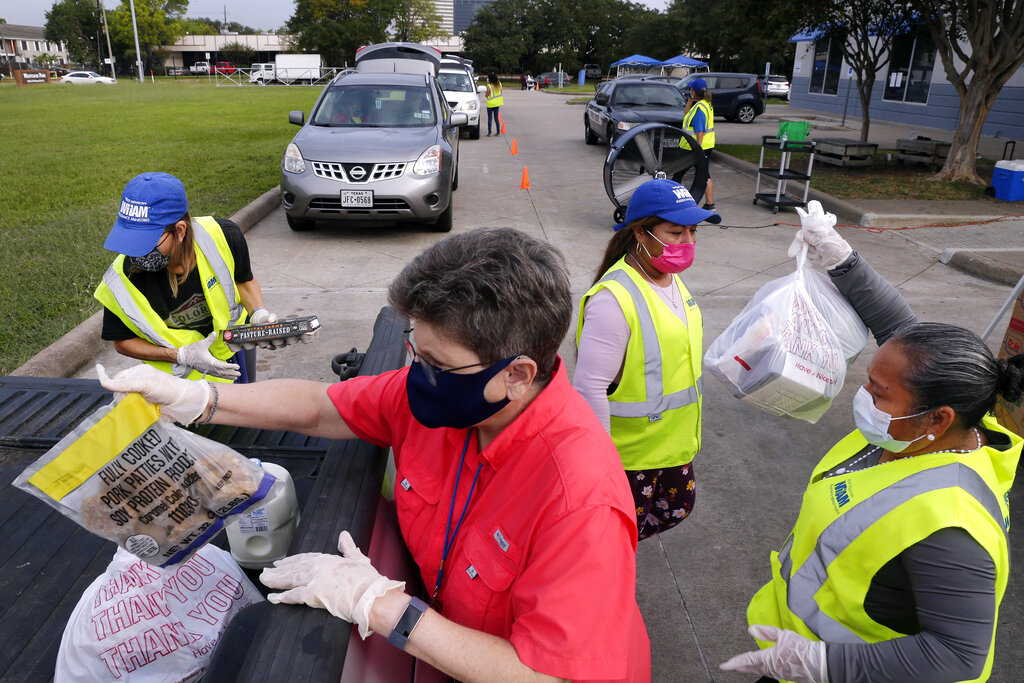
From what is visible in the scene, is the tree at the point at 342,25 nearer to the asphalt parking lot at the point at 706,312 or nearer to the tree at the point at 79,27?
the tree at the point at 79,27

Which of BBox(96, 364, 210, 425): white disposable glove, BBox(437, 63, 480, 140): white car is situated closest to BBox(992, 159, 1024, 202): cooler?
BBox(437, 63, 480, 140): white car

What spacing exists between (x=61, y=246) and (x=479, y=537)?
25.3ft

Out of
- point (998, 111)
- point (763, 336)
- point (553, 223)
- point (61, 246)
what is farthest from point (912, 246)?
point (998, 111)

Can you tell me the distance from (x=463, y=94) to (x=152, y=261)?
1695cm

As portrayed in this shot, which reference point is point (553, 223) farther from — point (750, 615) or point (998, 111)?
point (998, 111)

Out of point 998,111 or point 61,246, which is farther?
point 998,111

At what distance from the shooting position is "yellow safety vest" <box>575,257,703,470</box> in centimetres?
246

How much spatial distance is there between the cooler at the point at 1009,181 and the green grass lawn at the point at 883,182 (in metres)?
0.27

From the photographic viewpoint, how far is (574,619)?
1.21m

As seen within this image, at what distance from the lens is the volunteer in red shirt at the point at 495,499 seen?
1.24 m

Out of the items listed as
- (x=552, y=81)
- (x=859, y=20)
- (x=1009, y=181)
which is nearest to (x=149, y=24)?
(x=552, y=81)

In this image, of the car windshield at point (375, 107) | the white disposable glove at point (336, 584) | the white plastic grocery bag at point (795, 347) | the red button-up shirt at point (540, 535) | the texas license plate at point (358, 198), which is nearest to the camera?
the red button-up shirt at point (540, 535)

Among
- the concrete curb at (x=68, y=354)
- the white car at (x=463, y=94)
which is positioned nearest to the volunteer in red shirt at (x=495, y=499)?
the concrete curb at (x=68, y=354)

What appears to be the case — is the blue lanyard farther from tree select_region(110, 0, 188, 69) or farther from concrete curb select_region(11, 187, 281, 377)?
tree select_region(110, 0, 188, 69)
